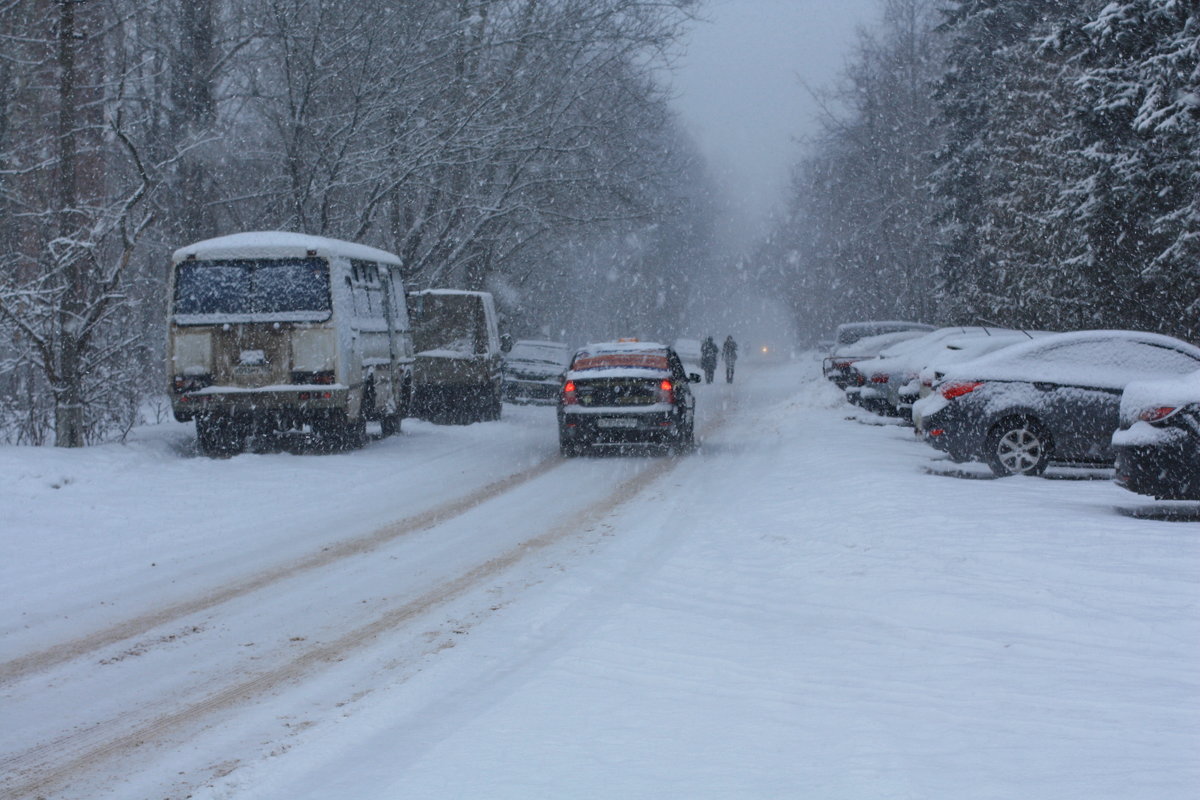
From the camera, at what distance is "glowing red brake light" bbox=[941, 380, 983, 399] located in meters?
14.6

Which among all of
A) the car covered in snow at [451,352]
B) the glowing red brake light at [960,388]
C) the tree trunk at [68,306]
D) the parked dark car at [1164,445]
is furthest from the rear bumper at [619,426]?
the parked dark car at [1164,445]

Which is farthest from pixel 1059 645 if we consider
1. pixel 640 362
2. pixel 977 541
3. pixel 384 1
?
pixel 384 1

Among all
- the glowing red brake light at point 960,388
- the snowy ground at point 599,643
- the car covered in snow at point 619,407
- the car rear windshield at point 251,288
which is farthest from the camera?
the car covered in snow at point 619,407

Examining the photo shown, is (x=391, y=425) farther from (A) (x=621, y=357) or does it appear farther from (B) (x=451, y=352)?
(A) (x=621, y=357)

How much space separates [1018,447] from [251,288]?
10409 mm

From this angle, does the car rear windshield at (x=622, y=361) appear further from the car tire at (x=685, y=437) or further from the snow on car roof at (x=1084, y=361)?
the snow on car roof at (x=1084, y=361)

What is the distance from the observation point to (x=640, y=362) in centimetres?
1895

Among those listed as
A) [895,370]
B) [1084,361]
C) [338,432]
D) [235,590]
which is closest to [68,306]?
[338,432]

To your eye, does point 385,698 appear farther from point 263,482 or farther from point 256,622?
point 263,482

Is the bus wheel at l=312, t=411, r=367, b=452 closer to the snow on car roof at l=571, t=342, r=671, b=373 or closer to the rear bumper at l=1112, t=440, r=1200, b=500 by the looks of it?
the snow on car roof at l=571, t=342, r=671, b=373

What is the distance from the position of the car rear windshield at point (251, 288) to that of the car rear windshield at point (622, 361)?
4166 mm

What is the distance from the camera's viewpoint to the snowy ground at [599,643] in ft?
15.8

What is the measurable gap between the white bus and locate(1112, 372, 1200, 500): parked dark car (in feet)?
33.9

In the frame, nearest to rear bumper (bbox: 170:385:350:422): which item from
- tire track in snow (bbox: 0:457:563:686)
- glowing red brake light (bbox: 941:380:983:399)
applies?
tire track in snow (bbox: 0:457:563:686)
